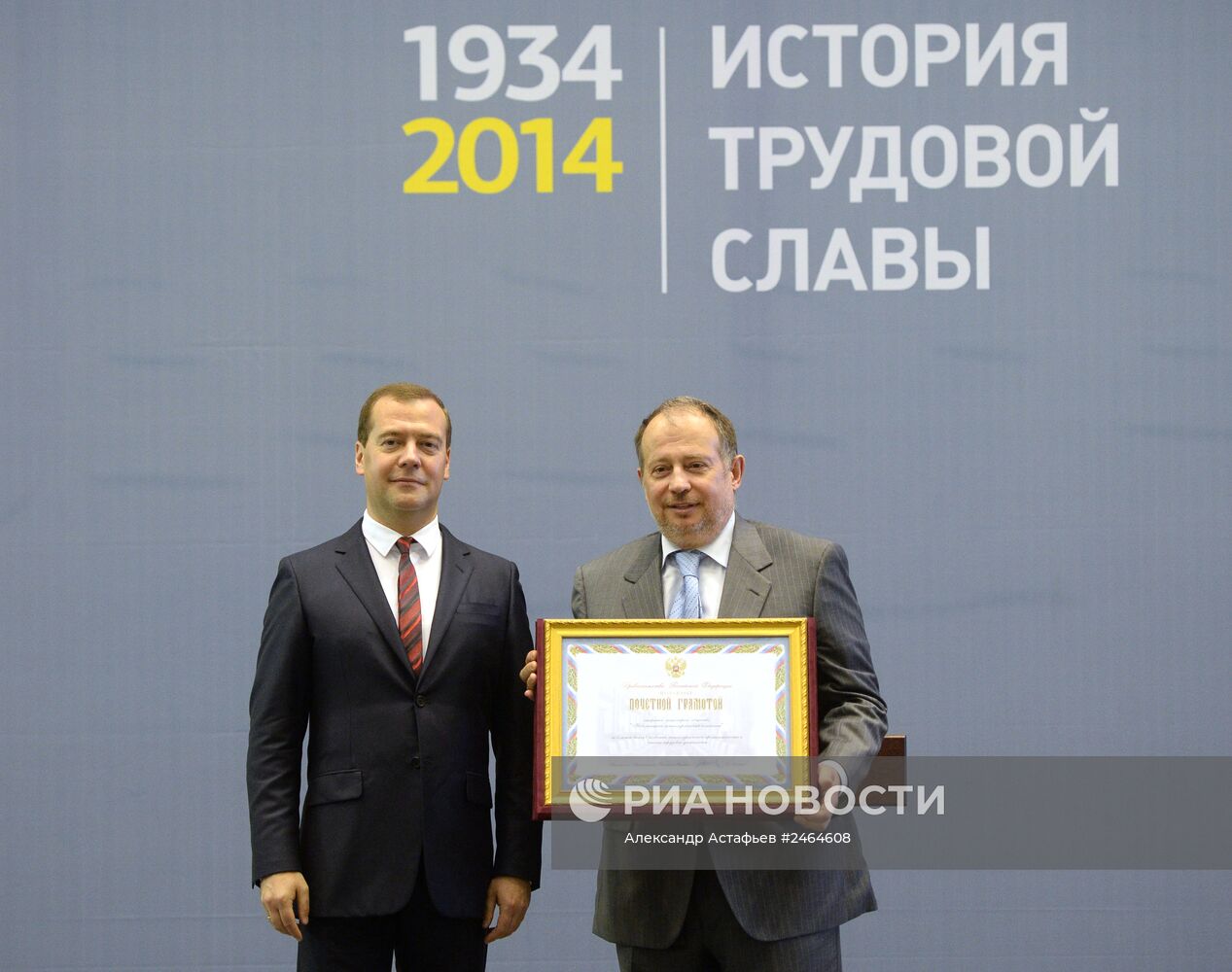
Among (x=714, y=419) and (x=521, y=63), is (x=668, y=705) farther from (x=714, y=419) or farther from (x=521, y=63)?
(x=521, y=63)

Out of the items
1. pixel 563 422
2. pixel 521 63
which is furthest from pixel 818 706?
pixel 521 63

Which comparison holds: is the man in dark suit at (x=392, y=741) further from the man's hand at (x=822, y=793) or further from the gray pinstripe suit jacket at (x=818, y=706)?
the man's hand at (x=822, y=793)

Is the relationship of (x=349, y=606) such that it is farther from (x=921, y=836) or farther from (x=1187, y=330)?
(x=1187, y=330)

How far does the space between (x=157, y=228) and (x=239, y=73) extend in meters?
0.45

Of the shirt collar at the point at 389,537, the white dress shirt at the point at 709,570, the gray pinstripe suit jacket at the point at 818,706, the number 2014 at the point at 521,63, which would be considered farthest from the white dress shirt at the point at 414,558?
the number 2014 at the point at 521,63

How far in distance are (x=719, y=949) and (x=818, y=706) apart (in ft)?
1.42

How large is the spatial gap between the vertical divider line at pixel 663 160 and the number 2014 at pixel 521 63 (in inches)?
A: 4.4

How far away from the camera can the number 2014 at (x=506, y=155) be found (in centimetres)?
335

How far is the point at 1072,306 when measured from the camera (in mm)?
3340

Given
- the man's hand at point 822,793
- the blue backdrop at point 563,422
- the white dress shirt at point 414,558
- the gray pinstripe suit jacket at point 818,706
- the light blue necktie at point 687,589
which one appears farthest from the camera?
the blue backdrop at point 563,422

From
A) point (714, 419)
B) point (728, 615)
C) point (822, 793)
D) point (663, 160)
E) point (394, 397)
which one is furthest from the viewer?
point (663, 160)

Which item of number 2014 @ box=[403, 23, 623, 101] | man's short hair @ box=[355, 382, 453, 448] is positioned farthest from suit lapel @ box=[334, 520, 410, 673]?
number 2014 @ box=[403, 23, 623, 101]

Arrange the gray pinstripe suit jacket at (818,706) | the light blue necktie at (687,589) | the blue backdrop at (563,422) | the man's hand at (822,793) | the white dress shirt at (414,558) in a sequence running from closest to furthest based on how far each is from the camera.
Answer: the man's hand at (822,793) < the gray pinstripe suit jacket at (818,706) < the light blue necktie at (687,589) < the white dress shirt at (414,558) < the blue backdrop at (563,422)

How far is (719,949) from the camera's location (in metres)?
→ 2.19
